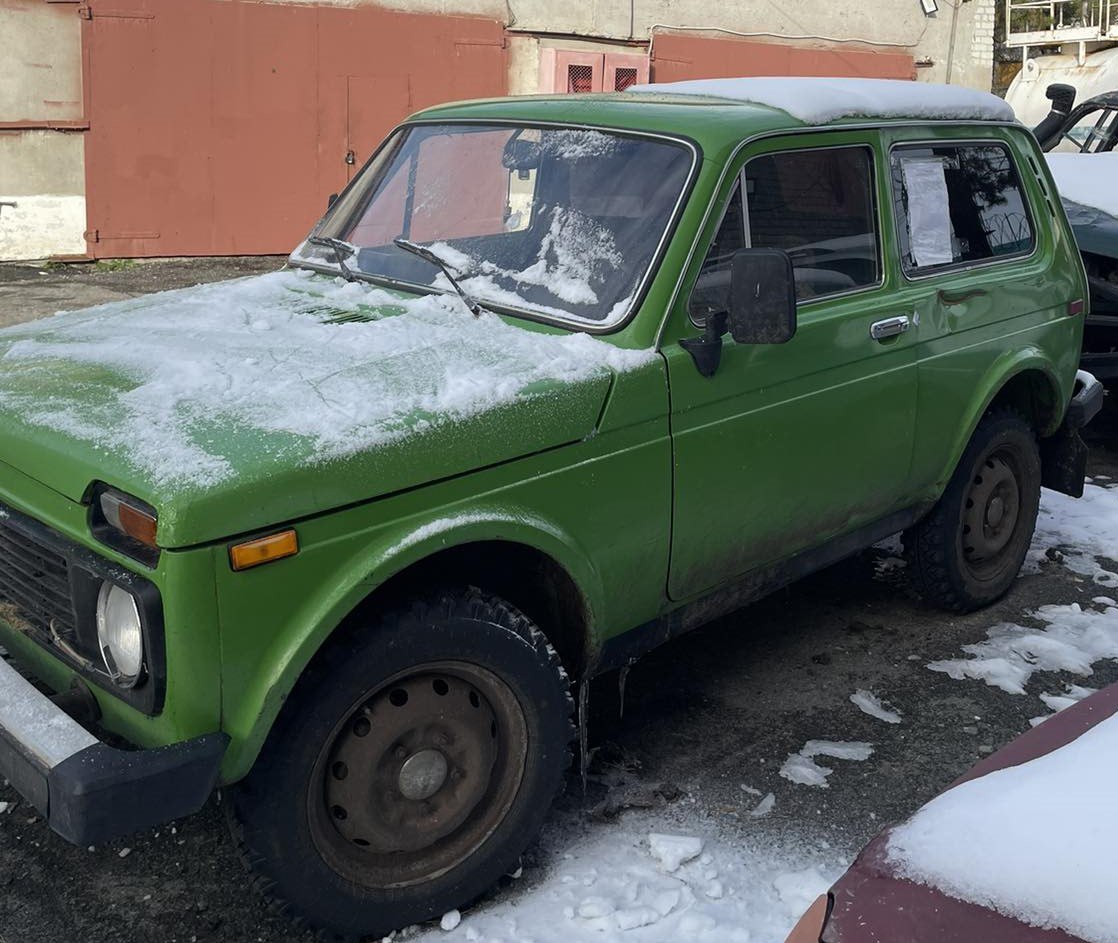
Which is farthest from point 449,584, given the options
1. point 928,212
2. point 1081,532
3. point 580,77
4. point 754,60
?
point 754,60

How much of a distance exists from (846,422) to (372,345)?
1.56 metres

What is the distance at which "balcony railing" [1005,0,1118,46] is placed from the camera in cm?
2211

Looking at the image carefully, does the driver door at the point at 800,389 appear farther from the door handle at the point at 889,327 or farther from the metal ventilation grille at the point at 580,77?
the metal ventilation grille at the point at 580,77

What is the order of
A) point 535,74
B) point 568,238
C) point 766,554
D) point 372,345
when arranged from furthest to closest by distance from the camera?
point 535,74, point 766,554, point 568,238, point 372,345

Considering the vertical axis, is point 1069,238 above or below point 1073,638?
above

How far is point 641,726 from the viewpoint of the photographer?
4070mm

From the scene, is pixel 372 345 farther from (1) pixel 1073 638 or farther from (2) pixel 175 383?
(1) pixel 1073 638

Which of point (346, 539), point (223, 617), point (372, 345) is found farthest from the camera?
point (372, 345)

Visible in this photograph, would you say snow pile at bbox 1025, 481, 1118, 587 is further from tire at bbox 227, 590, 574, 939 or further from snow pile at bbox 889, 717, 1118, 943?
snow pile at bbox 889, 717, 1118, 943

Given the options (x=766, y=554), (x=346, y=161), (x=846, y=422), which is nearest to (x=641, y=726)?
(x=766, y=554)

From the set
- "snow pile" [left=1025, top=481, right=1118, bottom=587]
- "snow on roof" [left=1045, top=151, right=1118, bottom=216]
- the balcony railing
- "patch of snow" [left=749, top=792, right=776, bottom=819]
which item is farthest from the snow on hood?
the balcony railing

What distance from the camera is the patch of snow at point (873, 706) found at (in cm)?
418

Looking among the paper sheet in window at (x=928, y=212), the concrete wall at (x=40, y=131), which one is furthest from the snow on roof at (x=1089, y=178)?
the concrete wall at (x=40, y=131)

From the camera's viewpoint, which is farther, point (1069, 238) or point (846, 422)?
point (1069, 238)
